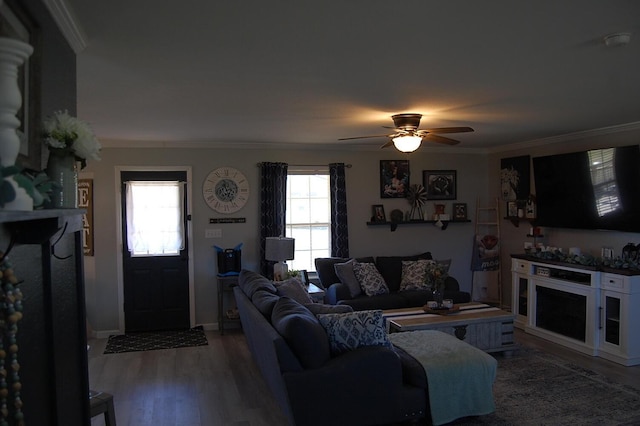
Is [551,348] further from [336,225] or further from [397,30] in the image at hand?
[397,30]

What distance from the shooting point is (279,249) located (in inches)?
240

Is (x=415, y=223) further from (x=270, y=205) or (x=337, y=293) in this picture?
(x=270, y=205)

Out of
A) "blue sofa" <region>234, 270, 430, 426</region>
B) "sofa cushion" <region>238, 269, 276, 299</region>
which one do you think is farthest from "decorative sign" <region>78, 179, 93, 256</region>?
"blue sofa" <region>234, 270, 430, 426</region>

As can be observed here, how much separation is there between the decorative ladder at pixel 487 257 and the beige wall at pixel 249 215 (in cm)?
13

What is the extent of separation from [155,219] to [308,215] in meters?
2.07

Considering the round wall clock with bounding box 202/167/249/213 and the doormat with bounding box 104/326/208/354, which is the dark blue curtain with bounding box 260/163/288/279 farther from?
the doormat with bounding box 104/326/208/354

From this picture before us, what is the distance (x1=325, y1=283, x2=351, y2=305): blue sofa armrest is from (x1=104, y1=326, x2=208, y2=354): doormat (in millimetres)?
1613

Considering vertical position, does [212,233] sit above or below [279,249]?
above

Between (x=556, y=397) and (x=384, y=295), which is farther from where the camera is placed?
(x=384, y=295)

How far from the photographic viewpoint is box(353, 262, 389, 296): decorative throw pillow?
6195 millimetres

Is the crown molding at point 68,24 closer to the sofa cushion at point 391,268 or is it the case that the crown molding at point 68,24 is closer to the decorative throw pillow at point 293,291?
the decorative throw pillow at point 293,291

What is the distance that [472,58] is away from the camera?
281 centimetres

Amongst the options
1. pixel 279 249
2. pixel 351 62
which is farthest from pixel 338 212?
pixel 351 62

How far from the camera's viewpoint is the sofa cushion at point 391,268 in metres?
6.64
